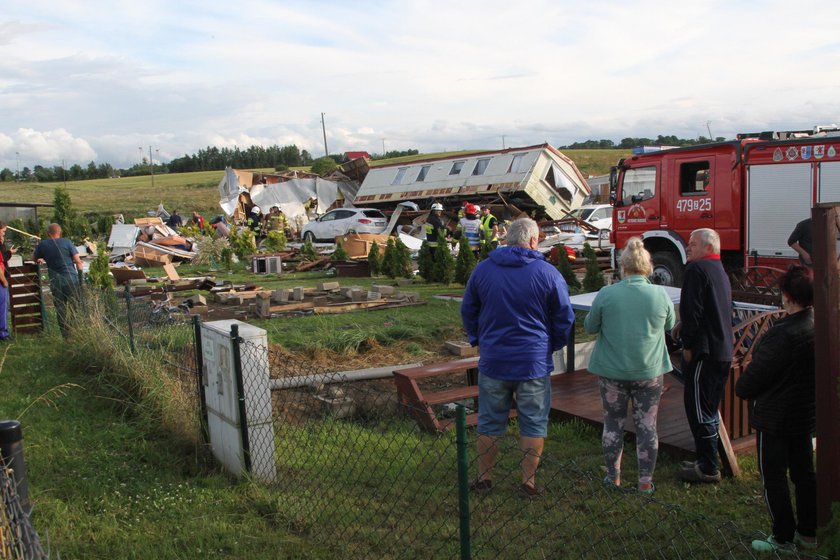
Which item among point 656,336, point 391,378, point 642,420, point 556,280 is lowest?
point 391,378

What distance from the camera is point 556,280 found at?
4625mm

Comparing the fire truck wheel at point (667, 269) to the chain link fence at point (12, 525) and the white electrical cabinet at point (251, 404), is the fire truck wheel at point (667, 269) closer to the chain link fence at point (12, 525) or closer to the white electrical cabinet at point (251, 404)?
the white electrical cabinet at point (251, 404)

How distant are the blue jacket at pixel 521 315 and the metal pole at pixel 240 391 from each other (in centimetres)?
165

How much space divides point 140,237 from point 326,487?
2360cm

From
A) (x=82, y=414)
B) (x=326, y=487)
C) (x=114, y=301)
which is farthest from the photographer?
(x=114, y=301)

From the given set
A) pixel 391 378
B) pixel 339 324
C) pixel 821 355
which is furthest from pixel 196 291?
pixel 821 355

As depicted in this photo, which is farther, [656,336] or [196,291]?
[196,291]

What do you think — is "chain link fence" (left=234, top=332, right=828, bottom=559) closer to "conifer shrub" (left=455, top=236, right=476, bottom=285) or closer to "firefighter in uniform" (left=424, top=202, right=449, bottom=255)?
"conifer shrub" (left=455, top=236, right=476, bottom=285)

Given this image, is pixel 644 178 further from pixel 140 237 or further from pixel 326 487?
pixel 140 237

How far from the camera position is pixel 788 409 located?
3.79 metres

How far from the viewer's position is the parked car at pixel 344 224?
92.5 feet

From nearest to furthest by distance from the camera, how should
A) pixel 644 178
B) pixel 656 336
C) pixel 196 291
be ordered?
pixel 656 336 → pixel 644 178 → pixel 196 291

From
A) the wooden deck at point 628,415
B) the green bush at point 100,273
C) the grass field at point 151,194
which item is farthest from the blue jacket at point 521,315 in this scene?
the grass field at point 151,194

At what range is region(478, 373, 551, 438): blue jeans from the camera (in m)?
4.62
